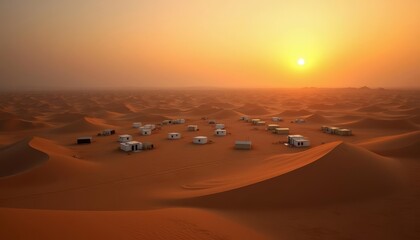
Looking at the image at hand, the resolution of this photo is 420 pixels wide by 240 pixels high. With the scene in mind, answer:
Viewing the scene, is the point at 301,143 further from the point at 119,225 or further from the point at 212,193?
the point at 119,225

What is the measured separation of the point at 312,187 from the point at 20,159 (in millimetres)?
24925

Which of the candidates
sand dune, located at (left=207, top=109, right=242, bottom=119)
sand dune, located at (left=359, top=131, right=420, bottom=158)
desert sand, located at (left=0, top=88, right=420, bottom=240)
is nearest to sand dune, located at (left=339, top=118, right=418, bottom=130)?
sand dune, located at (left=359, top=131, right=420, bottom=158)

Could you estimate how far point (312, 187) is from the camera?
16641 mm

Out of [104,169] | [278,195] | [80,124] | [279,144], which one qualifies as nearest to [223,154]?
[279,144]

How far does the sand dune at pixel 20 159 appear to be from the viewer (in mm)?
24938

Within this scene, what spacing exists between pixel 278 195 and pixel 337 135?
90.2 ft

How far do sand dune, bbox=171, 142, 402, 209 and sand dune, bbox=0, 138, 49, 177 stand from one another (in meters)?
15.3

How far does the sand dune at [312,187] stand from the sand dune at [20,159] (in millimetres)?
15252

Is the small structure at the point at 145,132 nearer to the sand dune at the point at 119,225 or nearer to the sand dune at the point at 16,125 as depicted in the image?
the sand dune at the point at 16,125

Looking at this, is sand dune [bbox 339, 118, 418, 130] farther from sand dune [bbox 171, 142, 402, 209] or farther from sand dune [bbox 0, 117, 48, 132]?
sand dune [bbox 0, 117, 48, 132]

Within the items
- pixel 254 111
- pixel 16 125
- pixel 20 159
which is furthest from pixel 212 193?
pixel 254 111

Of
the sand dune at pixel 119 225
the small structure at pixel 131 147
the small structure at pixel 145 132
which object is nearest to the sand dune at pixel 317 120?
the small structure at pixel 145 132

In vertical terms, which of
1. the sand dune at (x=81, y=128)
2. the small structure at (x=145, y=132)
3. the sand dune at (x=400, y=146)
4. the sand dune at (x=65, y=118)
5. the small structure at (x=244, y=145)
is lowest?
the sand dune at (x=65, y=118)

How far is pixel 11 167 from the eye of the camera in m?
25.9
